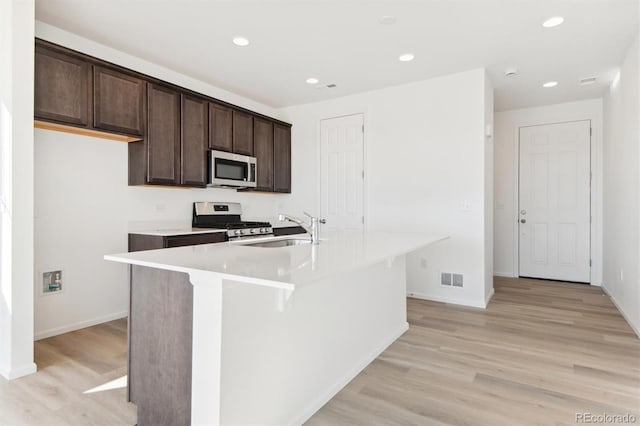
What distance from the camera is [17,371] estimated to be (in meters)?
2.27

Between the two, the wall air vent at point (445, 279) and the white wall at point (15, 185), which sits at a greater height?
the white wall at point (15, 185)

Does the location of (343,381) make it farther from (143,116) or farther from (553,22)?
(553,22)

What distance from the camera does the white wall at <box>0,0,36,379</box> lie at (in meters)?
2.28

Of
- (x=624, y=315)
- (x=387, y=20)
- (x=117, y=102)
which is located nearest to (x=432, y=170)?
(x=387, y=20)

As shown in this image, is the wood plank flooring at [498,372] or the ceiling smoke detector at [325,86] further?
the ceiling smoke detector at [325,86]

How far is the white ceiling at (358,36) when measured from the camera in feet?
8.71

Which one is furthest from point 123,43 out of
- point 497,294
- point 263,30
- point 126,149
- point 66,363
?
point 497,294

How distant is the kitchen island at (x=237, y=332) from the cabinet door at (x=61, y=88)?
1.81 m

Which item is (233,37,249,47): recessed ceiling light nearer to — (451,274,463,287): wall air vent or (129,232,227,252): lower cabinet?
(129,232,227,252): lower cabinet

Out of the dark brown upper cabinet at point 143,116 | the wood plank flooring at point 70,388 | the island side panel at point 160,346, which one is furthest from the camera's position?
the dark brown upper cabinet at point 143,116

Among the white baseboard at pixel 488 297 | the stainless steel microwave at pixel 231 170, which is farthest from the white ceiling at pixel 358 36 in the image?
the white baseboard at pixel 488 297

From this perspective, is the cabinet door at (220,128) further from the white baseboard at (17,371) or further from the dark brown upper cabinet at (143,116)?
the white baseboard at (17,371)

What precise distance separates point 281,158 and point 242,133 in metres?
0.84

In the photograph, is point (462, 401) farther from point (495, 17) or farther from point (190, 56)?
point (190, 56)
